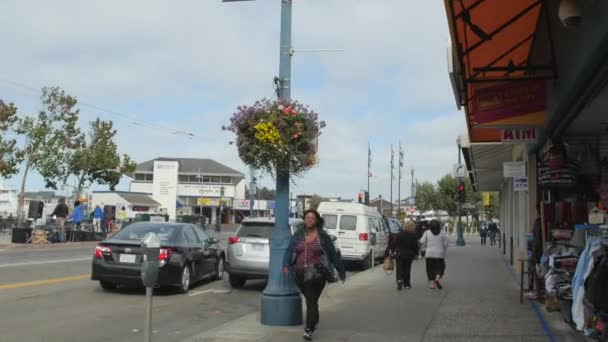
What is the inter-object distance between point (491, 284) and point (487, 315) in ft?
16.3

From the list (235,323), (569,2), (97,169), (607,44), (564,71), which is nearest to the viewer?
(607,44)

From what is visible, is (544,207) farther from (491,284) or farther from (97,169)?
(97,169)

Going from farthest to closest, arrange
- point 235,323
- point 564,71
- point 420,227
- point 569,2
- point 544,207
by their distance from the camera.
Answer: point 420,227 < point 544,207 < point 235,323 < point 564,71 < point 569,2

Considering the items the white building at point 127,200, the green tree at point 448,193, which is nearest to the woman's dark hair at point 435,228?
the white building at point 127,200

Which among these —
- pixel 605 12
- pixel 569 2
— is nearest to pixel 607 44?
pixel 605 12

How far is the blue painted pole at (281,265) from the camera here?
880 centimetres

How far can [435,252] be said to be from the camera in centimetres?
1416

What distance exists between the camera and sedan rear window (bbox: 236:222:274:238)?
14.0 m

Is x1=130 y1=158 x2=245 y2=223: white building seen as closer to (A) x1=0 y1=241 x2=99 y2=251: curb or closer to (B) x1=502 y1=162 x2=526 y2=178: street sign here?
(A) x1=0 y1=241 x2=99 y2=251: curb

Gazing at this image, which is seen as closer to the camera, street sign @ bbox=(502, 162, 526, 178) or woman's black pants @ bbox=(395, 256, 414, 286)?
street sign @ bbox=(502, 162, 526, 178)

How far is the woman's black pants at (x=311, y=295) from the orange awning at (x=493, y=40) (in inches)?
133

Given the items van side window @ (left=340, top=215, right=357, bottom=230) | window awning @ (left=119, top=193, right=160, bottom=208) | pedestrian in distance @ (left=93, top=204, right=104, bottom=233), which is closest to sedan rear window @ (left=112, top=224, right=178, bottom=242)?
van side window @ (left=340, top=215, right=357, bottom=230)

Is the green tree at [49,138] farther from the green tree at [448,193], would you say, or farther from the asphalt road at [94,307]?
the green tree at [448,193]

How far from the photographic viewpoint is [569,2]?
6.68m
